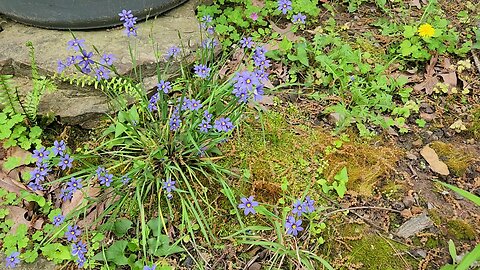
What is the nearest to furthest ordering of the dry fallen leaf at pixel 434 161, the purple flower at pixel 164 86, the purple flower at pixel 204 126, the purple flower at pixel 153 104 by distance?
the purple flower at pixel 204 126
the purple flower at pixel 164 86
the purple flower at pixel 153 104
the dry fallen leaf at pixel 434 161

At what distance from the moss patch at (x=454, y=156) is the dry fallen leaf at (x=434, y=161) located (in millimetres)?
29

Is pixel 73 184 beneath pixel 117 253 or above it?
above

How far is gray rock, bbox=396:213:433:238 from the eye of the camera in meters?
2.36

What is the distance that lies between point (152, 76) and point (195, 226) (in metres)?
0.98

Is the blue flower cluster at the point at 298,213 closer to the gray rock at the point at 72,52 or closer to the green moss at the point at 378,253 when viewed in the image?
the green moss at the point at 378,253

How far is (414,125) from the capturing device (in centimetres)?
286

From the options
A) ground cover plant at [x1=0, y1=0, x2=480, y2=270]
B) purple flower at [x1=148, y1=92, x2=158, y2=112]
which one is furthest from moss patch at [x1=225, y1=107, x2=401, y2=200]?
purple flower at [x1=148, y1=92, x2=158, y2=112]

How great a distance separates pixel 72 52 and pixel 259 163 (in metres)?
1.25

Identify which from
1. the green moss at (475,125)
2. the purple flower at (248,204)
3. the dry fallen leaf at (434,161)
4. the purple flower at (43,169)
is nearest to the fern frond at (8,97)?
the purple flower at (43,169)

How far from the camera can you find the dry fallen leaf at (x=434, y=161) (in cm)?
261

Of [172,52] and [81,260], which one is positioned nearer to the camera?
[81,260]

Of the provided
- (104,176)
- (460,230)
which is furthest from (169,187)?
(460,230)

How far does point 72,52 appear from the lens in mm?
2814

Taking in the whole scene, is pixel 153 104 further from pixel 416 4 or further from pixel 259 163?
pixel 416 4
